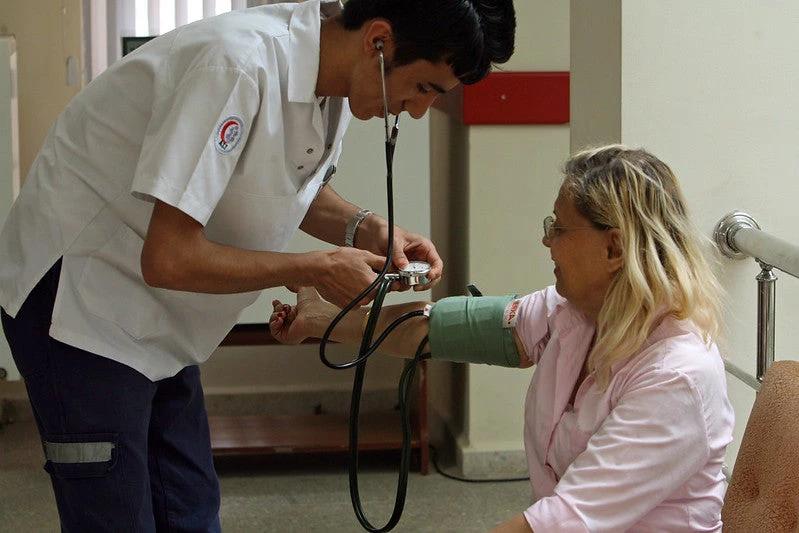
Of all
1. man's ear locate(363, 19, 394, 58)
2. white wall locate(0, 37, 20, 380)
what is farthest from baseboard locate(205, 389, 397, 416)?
man's ear locate(363, 19, 394, 58)

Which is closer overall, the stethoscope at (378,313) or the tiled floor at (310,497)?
the stethoscope at (378,313)

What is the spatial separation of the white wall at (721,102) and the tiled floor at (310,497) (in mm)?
1329

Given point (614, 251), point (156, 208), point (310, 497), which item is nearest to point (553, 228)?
point (614, 251)

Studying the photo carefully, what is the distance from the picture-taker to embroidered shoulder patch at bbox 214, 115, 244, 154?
141 cm

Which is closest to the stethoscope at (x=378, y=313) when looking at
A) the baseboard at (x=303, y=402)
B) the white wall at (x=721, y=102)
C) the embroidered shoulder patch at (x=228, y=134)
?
the embroidered shoulder patch at (x=228, y=134)

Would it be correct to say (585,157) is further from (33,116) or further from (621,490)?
(33,116)

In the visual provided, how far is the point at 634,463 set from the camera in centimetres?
140

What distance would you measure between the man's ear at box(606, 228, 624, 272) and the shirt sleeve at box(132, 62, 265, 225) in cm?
53

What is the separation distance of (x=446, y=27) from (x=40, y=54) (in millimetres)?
2714

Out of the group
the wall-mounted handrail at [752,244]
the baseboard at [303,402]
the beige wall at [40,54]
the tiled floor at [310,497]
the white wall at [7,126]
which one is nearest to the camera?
the wall-mounted handrail at [752,244]

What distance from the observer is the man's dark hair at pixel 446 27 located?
4.87 feet

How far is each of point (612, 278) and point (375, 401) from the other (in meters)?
2.53

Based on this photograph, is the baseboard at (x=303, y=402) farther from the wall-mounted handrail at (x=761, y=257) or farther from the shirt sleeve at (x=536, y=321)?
the shirt sleeve at (x=536, y=321)

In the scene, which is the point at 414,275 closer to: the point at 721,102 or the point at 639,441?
the point at 639,441
